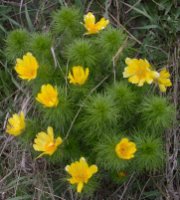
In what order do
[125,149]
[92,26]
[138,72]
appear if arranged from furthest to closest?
[92,26] → [138,72] → [125,149]

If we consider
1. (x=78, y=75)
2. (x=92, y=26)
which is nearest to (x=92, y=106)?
(x=78, y=75)

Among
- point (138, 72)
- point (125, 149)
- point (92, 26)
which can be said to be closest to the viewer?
point (125, 149)

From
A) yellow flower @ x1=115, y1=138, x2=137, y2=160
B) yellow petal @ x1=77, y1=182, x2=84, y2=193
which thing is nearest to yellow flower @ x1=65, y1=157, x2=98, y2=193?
yellow petal @ x1=77, y1=182, x2=84, y2=193

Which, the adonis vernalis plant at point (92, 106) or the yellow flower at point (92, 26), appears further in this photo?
the yellow flower at point (92, 26)

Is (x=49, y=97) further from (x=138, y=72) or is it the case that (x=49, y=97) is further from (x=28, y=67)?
(x=138, y=72)

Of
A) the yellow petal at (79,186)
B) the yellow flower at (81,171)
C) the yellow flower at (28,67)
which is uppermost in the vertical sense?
the yellow flower at (28,67)

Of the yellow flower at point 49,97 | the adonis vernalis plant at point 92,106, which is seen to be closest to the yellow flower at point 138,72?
the adonis vernalis plant at point 92,106

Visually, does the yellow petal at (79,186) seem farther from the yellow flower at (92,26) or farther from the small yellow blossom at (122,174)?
the yellow flower at (92,26)
